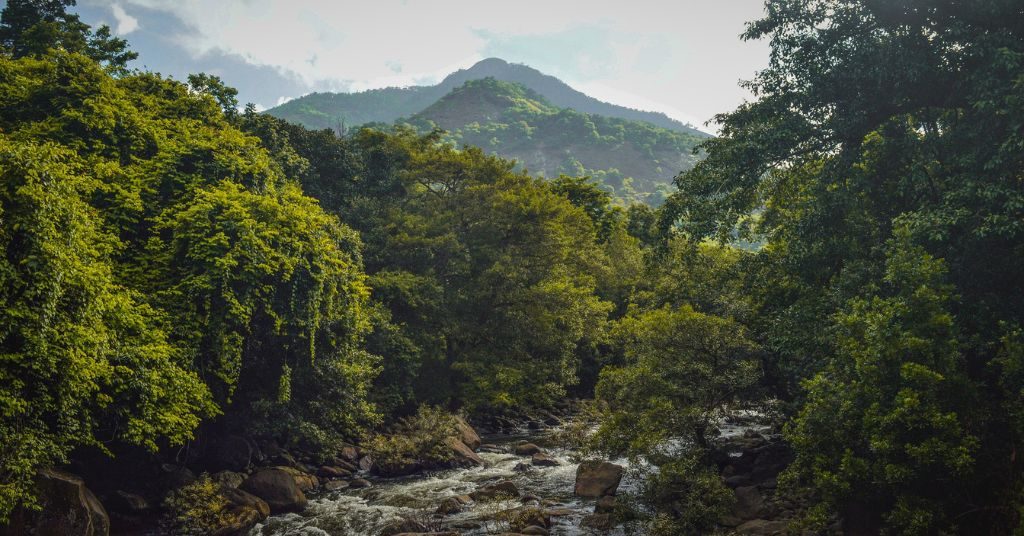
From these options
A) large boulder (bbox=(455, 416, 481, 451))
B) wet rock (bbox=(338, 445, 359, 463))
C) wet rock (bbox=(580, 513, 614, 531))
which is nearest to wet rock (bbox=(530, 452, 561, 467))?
large boulder (bbox=(455, 416, 481, 451))

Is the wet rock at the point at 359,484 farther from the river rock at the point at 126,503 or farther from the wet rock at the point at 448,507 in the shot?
the river rock at the point at 126,503

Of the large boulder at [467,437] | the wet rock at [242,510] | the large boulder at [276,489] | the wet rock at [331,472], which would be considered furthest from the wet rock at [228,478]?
the large boulder at [467,437]

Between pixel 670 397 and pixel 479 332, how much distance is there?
1810cm

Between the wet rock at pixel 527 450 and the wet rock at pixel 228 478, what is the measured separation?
1213 centimetres

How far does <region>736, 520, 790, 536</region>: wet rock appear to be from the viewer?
14.9 metres

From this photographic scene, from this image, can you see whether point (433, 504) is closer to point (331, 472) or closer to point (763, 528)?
point (331, 472)

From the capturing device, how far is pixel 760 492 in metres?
18.3

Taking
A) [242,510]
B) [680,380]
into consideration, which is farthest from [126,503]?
[680,380]

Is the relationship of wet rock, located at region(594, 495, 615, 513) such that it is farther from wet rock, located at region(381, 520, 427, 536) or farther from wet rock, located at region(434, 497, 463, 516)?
wet rock, located at region(381, 520, 427, 536)

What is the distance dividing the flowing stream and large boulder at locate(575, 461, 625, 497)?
424mm

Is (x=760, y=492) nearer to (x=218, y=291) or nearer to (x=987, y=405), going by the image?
(x=987, y=405)

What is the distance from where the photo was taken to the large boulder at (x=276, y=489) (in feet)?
Result: 65.2

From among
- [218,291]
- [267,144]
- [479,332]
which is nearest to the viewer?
[218,291]

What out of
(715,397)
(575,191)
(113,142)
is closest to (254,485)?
(113,142)
